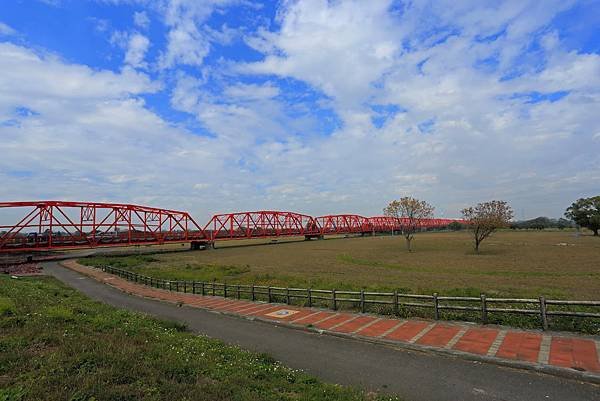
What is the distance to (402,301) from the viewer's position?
1443cm

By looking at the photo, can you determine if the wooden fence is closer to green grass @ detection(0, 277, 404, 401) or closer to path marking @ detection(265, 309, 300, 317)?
path marking @ detection(265, 309, 300, 317)

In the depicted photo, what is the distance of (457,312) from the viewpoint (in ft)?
38.9

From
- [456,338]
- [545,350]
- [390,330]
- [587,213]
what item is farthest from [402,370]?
[587,213]

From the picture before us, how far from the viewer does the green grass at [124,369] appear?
4895 millimetres

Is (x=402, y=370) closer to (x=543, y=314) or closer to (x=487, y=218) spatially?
(x=543, y=314)

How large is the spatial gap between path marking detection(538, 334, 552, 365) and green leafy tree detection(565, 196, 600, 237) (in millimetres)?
95760

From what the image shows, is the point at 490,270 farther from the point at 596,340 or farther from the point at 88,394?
the point at 88,394

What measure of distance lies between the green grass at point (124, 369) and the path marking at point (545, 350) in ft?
14.1

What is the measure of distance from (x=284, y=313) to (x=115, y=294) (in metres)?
15.5

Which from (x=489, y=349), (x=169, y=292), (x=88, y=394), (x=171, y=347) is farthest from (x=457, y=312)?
(x=169, y=292)

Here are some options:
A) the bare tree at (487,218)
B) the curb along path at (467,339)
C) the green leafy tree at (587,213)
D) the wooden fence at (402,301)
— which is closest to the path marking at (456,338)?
the curb along path at (467,339)

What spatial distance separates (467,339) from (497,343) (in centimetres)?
73

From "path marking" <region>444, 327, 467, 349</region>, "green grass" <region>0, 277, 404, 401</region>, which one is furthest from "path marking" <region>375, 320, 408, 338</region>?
"green grass" <region>0, 277, 404, 401</region>

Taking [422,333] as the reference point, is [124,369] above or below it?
above
